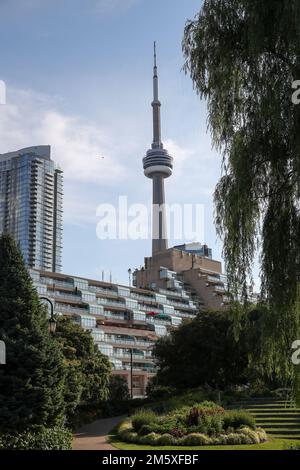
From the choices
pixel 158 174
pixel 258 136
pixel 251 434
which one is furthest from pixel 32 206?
pixel 258 136

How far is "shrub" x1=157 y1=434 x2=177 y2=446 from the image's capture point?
1002 inches

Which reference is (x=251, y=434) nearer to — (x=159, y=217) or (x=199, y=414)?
(x=199, y=414)

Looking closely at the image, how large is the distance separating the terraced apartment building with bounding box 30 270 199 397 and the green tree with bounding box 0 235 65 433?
59.2 meters

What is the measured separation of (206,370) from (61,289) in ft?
145

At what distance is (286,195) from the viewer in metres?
12.9

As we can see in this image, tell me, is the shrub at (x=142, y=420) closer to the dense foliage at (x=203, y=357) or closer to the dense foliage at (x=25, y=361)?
the dense foliage at (x=25, y=361)

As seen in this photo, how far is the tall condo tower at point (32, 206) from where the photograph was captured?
137375 mm

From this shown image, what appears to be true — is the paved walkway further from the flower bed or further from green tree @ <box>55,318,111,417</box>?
green tree @ <box>55,318,111,417</box>

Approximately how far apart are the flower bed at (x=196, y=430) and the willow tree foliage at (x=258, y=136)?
14.1 metres

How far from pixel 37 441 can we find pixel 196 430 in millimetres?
11320

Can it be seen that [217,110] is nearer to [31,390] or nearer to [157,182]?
[31,390]

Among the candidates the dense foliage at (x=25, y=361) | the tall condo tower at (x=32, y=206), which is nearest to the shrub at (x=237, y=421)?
the dense foliage at (x=25, y=361)

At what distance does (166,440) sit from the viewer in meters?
25.6
